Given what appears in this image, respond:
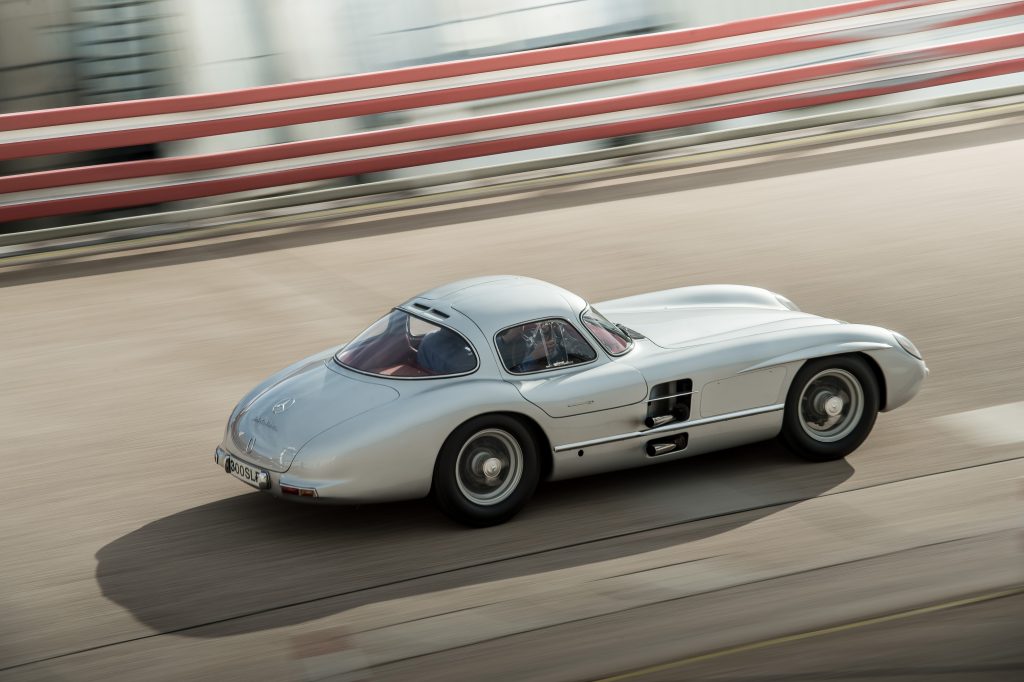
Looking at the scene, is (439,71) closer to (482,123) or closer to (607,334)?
(482,123)

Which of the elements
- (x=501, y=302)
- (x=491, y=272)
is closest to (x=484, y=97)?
(x=491, y=272)

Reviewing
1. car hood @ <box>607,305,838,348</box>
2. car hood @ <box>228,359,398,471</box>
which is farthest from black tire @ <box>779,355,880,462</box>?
car hood @ <box>228,359,398,471</box>

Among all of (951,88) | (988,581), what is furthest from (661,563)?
(951,88)

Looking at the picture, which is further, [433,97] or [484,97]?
[484,97]

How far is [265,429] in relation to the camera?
20.1 ft

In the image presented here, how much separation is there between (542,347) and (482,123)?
24.7 ft

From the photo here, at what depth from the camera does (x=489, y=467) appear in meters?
6.07

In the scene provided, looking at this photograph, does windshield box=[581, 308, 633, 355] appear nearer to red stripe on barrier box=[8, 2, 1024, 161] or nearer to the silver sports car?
the silver sports car

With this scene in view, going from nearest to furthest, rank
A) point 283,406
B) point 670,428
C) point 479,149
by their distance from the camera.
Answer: point 283,406
point 670,428
point 479,149

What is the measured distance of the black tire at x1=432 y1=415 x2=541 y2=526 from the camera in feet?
19.5

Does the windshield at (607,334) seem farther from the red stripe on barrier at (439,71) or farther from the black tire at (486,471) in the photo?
the red stripe on barrier at (439,71)

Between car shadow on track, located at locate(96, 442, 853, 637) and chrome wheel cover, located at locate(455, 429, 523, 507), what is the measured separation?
174 millimetres

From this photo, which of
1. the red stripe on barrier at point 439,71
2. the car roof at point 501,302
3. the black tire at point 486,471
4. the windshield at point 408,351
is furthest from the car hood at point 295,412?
the red stripe on barrier at point 439,71

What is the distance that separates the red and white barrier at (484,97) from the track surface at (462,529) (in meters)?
1.82
